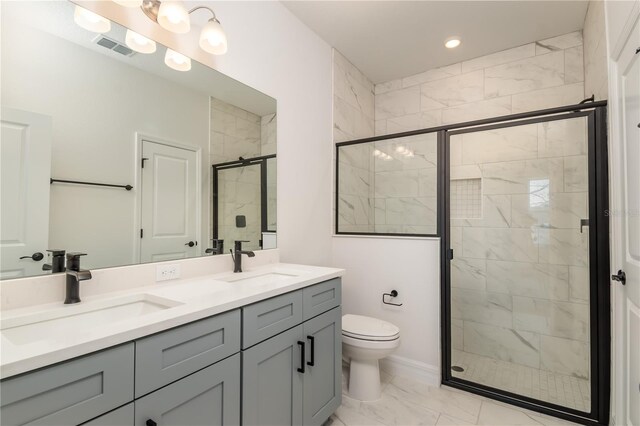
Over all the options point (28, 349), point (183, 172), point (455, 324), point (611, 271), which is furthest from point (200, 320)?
point (611, 271)

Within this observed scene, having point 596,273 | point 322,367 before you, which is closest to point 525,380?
point 596,273

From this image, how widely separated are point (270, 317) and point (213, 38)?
1.41 metres

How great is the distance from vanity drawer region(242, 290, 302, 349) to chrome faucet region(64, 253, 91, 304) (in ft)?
1.92

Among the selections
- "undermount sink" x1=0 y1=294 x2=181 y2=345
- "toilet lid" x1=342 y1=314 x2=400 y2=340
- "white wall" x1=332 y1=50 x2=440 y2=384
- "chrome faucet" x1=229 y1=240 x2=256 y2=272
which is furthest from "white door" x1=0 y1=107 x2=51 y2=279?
"white wall" x1=332 y1=50 x2=440 y2=384

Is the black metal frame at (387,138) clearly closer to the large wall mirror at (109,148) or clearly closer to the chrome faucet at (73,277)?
the large wall mirror at (109,148)

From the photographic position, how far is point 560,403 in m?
1.93

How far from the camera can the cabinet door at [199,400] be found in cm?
90

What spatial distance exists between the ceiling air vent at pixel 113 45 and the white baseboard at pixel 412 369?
260 centimetres

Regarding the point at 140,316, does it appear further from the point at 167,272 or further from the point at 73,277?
the point at 167,272

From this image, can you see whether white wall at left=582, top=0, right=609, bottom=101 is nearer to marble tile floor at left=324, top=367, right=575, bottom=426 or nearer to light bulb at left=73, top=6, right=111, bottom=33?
marble tile floor at left=324, top=367, right=575, bottom=426

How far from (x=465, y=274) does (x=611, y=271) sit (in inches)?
32.8

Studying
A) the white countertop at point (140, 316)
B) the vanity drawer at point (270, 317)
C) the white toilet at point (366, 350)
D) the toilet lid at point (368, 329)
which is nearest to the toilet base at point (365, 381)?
the white toilet at point (366, 350)

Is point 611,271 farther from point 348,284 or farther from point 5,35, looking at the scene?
point 5,35

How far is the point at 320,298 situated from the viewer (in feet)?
5.43
